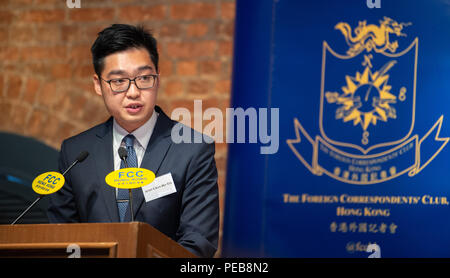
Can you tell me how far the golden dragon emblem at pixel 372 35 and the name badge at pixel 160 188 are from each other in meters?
0.99

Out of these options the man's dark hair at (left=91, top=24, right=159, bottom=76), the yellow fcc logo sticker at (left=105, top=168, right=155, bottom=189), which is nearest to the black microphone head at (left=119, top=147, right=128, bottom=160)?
the yellow fcc logo sticker at (left=105, top=168, right=155, bottom=189)

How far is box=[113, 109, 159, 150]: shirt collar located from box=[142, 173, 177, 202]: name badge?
15cm

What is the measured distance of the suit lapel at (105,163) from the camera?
6.73 feet

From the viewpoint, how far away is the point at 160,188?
2047mm

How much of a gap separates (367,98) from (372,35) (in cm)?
26

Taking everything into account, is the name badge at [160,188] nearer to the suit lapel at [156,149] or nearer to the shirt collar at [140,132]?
the suit lapel at [156,149]

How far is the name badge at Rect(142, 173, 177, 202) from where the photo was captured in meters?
2.04

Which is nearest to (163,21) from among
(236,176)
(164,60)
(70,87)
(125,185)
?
(164,60)

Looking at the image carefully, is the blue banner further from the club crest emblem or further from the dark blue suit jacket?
the dark blue suit jacket

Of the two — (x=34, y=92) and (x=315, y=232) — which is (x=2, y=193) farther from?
(x=315, y=232)

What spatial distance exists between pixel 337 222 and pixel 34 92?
1.67m

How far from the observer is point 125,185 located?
1.72 metres

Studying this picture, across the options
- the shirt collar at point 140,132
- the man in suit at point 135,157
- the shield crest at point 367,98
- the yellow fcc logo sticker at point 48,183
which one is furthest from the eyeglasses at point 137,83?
the shield crest at point 367,98

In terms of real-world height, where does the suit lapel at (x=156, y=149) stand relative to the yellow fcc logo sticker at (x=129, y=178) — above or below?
above
